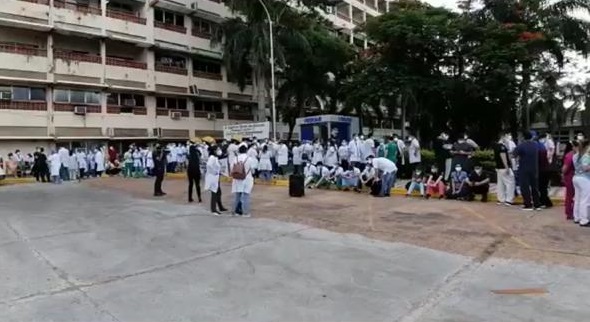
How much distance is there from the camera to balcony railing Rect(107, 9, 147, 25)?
3356cm

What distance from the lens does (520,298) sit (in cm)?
648

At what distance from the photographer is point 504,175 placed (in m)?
13.6

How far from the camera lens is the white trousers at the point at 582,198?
34.7 ft

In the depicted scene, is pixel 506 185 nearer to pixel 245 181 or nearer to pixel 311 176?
pixel 245 181

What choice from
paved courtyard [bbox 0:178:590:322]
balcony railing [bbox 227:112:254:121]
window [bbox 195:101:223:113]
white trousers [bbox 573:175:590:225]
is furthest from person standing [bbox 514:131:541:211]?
balcony railing [bbox 227:112:254:121]

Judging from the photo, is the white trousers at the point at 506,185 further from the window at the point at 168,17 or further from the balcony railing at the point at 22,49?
the window at the point at 168,17

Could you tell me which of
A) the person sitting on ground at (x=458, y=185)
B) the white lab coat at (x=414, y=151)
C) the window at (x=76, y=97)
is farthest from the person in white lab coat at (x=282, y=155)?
the window at (x=76, y=97)

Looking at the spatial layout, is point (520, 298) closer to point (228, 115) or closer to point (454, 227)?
point (454, 227)

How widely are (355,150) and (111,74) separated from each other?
1964cm

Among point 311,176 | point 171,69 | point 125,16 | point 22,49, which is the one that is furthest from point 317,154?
point 171,69

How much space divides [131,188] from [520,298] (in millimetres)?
16452

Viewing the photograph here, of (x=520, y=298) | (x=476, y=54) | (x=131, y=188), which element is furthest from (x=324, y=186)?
(x=476, y=54)

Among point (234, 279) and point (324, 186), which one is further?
point (324, 186)

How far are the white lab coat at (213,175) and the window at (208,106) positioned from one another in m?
27.2
